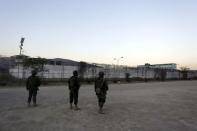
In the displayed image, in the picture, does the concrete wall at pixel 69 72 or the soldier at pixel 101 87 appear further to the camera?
the concrete wall at pixel 69 72

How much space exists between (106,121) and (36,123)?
8.15 feet

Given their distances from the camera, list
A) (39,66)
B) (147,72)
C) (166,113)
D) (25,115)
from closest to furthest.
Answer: (25,115) → (166,113) → (39,66) → (147,72)

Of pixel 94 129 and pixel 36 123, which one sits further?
pixel 36 123

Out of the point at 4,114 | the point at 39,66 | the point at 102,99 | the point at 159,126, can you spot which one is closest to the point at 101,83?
the point at 102,99

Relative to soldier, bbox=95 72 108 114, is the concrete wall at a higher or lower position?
higher

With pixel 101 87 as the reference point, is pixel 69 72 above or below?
above

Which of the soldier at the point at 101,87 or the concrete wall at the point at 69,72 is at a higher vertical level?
the concrete wall at the point at 69,72

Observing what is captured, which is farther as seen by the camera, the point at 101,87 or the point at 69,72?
the point at 69,72

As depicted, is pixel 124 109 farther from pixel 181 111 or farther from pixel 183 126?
pixel 183 126

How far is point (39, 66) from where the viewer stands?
216 ft

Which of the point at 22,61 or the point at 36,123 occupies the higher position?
the point at 22,61

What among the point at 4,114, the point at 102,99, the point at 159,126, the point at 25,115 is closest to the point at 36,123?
the point at 25,115

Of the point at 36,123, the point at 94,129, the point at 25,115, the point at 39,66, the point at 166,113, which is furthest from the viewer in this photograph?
the point at 39,66

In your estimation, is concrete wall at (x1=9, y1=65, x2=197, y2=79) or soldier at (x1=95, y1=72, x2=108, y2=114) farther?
concrete wall at (x1=9, y1=65, x2=197, y2=79)
